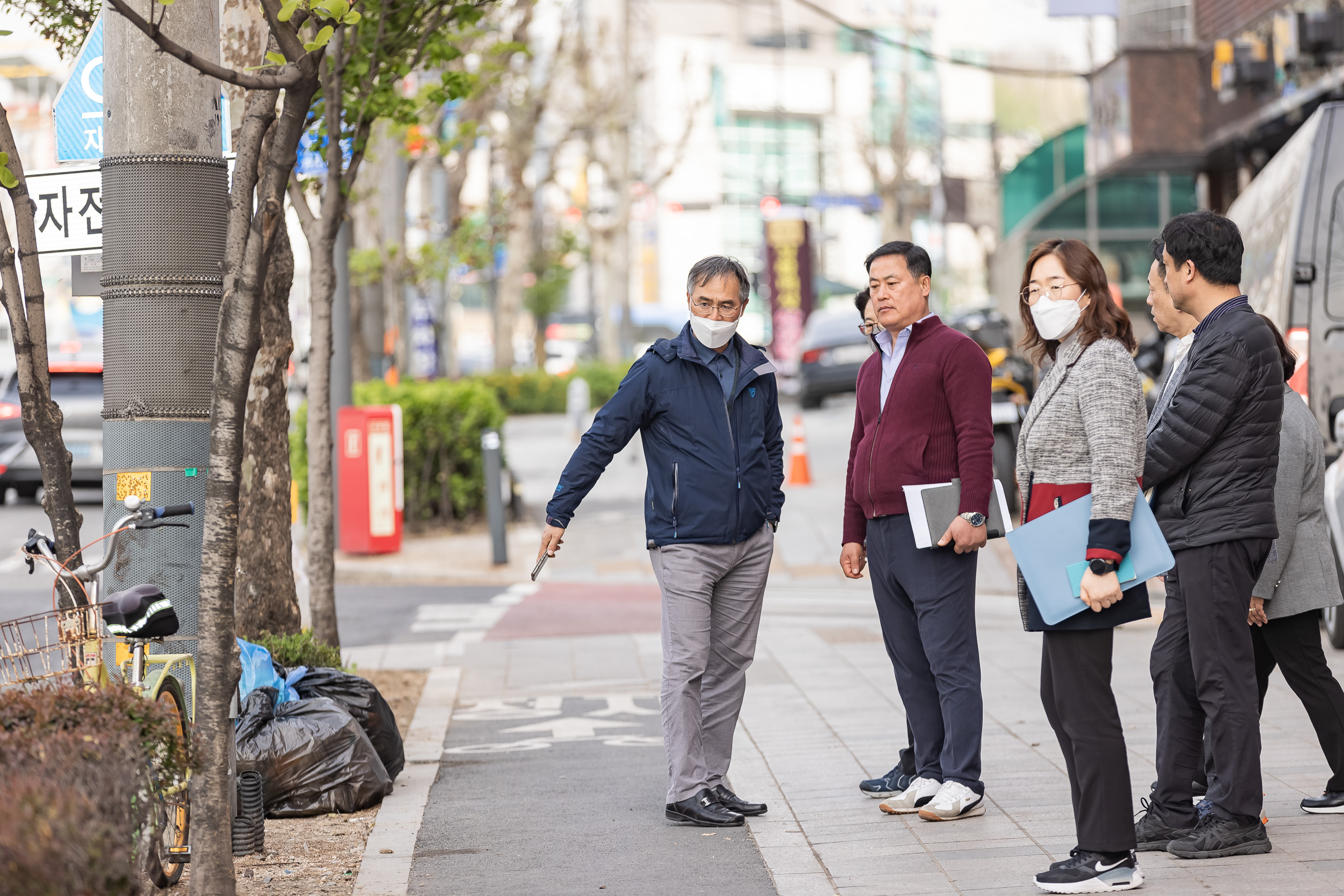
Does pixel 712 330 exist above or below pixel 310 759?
above

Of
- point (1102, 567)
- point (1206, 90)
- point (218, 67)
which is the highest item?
point (1206, 90)

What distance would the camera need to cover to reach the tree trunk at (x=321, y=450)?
26.3ft

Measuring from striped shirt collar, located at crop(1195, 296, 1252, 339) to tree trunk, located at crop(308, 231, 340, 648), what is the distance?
4.65 m

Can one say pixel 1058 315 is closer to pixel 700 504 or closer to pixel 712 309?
pixel 712 309

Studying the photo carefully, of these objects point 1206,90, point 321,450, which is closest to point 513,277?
point 1206,90

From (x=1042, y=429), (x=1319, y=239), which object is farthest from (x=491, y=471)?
(x=1042, y=429)

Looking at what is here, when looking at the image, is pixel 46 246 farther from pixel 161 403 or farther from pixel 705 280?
pixel 705 280

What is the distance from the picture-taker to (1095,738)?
4469 millimetres

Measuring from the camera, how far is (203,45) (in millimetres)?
5320

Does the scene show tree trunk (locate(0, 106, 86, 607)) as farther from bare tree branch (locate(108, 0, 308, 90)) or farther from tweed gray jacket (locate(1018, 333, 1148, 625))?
tweed gray jacket (locate(1018, 333, 1148, 625))

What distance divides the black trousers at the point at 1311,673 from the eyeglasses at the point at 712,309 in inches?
80.8

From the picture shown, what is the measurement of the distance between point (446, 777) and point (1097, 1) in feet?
49.4

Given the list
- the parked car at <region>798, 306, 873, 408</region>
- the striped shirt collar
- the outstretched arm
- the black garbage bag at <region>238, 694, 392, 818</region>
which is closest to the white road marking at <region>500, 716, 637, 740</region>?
the black garbage bag at <region>238, 694, 392, 818</region>

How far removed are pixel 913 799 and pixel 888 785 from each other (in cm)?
31
